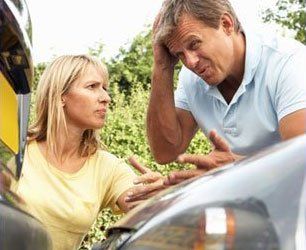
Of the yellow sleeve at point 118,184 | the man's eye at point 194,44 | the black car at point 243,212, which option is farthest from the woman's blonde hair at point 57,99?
the black car at point 243,212

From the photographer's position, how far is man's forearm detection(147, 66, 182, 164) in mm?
2975

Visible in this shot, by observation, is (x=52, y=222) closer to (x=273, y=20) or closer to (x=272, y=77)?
(x=272, y=77)

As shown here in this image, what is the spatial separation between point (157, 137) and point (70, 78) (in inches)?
19.9

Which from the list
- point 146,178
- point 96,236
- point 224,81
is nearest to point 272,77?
point 224,81

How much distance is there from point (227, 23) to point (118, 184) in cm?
82

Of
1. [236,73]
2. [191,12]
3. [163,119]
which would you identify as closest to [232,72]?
[236,73]

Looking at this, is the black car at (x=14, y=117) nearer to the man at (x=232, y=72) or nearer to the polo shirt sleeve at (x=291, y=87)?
the man at (x=232, y=72)

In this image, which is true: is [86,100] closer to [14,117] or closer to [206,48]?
[206,48]

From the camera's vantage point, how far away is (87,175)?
3.03 metres

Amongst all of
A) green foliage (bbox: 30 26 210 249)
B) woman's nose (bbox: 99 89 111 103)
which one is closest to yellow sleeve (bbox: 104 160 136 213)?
woman's nose (bbox: 99 89 111 103)

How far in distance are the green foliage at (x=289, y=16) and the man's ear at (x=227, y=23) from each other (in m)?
19.3

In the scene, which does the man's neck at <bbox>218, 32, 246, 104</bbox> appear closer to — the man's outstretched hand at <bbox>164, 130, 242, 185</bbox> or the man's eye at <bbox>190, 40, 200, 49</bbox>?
the man's eye at <bbox>190, 40, 200, 49</bbox>

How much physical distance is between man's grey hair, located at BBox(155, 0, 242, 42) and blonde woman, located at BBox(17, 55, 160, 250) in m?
0.61

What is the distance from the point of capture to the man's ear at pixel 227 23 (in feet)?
8.91
